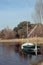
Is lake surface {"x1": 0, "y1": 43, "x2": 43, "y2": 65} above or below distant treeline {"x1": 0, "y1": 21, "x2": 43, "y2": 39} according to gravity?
below

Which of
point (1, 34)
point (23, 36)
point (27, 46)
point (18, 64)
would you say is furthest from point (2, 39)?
point (18, 64)

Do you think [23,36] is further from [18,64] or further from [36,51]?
[18,64]

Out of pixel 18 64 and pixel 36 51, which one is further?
pixel 36 51

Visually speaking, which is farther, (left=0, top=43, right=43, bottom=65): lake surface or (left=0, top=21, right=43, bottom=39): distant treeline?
(left=0, top=21, right=43, bottom=39): distant treeline

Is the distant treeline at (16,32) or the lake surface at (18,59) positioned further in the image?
the distant treeline at (16,32)

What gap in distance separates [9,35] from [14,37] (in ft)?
10.8

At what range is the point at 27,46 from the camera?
139ft

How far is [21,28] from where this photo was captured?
89.4 metres

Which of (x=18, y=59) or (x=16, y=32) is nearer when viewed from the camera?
(x=18, y=59)

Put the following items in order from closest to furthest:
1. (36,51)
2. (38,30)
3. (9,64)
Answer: (9,64)
(36,51)
(38,30)

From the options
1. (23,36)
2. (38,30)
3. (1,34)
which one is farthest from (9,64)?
(1,34)

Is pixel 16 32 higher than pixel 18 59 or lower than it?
higher

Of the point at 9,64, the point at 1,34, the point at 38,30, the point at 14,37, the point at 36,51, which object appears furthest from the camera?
the point at 1,34

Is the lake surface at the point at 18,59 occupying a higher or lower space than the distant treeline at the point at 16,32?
lower
